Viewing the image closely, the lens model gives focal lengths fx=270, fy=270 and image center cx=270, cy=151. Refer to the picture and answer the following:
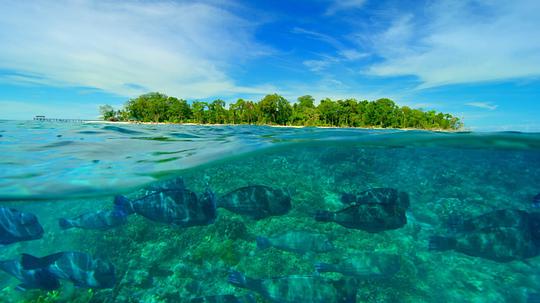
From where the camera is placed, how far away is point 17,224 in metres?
8.85

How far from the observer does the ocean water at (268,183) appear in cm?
831

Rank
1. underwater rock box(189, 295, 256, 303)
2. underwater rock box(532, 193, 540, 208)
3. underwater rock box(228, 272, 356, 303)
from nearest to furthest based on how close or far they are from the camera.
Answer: underwater rock box(228, 272, 356, 303) < underwater rock box(189, 295, 256, 303) < underwater rock box(532, 193, 540, 208)

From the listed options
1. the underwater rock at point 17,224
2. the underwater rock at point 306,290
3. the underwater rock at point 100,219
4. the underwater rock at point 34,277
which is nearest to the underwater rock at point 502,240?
the underwater rock at point 306,290

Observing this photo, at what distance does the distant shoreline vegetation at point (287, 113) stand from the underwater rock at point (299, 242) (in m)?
55.5

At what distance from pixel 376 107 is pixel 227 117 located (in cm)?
3830

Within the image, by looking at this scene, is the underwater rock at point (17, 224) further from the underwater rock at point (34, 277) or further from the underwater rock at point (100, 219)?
the underwater rock at point (34, 277)

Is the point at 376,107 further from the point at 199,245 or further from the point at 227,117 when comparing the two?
the point at 199,245

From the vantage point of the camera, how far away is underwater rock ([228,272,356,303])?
6.29m

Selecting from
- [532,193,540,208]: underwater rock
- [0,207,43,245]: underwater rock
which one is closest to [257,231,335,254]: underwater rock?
[0,207,43,245]: underwater rock

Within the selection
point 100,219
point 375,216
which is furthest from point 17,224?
point 375,216

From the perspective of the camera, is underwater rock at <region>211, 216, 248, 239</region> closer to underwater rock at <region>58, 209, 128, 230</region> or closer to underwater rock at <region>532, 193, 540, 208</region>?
underwater rock at <region>58, 209, 128, 230</region>

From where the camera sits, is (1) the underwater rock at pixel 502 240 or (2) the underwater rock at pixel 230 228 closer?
(1) the underwater rock at pixel 502 240

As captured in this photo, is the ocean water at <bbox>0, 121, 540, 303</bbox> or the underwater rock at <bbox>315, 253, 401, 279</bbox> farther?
the ocean water at <bbox>0, 121, 540, 303</bbox>

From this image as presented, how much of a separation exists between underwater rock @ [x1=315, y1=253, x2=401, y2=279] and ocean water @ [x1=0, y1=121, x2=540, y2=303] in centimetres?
26
